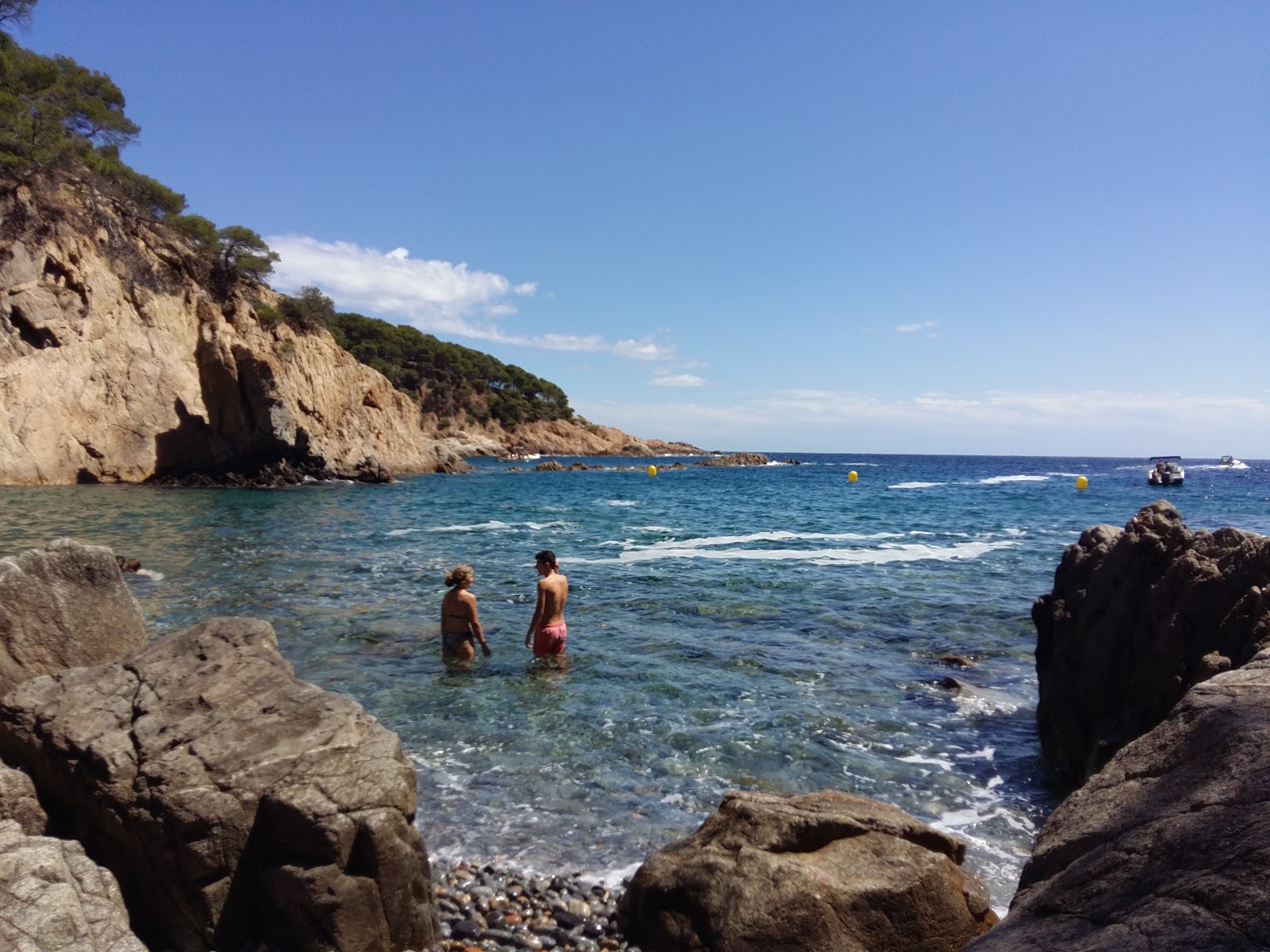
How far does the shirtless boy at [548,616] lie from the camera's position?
1034 centimetres

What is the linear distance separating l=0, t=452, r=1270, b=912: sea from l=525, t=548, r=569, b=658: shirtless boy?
250 millimetres

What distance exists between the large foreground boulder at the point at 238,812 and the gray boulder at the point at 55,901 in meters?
0.38

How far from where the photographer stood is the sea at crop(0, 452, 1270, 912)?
21.2 ft

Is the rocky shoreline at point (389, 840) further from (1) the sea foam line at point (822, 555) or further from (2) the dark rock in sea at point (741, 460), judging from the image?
(2) the dark rock in sea at point (741, 460)

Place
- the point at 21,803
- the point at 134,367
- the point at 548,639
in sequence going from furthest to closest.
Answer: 1. the point at 134,367
2. the point at 548,639
3. the point at 21,803

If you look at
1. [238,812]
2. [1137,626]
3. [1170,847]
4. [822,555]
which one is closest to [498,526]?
[822,555]

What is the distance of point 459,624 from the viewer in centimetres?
1035

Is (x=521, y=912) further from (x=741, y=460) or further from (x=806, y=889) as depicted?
(x=741, y=460)

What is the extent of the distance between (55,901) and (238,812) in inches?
33.1

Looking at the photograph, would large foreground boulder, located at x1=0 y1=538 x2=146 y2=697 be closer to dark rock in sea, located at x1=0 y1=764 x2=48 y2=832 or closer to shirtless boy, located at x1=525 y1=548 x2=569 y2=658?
dark rock in sea, located at x1=0 y1=764 x2=48 y2=832

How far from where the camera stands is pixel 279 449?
137 ft

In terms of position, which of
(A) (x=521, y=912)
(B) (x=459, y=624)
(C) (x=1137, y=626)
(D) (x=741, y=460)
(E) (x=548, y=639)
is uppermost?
(D) (x=741, y=460)

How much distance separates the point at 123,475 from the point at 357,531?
879 inches

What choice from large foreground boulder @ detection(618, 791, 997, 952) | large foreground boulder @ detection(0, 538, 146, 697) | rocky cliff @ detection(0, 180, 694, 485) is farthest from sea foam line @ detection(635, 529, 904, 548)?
rocky cliff @ detection(0, 180, 694, 485)
